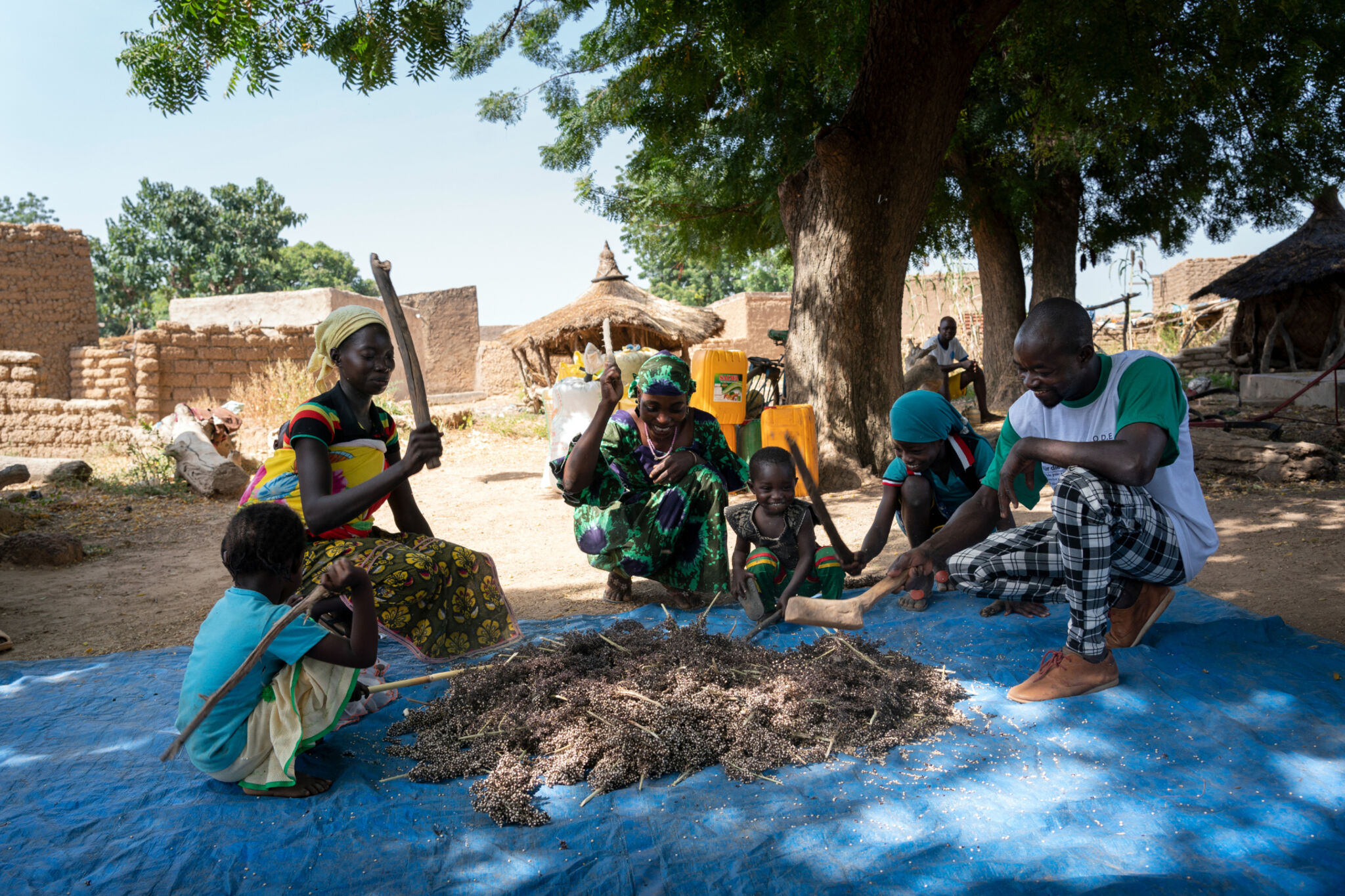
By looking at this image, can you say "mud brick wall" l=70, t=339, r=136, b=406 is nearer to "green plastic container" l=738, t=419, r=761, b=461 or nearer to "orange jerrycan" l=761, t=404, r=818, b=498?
"green plastic container" l=738, t=419, r=761, b=461

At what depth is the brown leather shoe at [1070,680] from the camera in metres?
2.41

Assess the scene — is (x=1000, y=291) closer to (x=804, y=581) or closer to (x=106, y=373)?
(x=804, y=581)

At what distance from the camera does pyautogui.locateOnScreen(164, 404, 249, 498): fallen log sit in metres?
8.00

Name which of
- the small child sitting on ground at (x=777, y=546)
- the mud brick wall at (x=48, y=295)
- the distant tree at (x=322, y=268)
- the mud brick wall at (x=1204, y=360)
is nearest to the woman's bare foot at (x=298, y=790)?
the small child sitting on ground at (x=777, y=546)

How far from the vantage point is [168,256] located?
2861 cm

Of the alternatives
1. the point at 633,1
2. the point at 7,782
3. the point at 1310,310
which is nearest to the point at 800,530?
the point at 7,782

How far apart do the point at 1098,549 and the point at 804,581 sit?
131 centimetres

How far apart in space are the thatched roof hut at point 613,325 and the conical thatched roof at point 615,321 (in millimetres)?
13

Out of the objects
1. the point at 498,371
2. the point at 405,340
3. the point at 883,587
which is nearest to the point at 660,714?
the point at 883,587

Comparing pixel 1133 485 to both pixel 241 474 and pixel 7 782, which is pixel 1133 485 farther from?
pixel 241 474

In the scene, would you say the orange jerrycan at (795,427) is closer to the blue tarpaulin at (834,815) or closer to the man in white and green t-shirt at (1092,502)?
the man in white and green t-shirt at (1092,502)

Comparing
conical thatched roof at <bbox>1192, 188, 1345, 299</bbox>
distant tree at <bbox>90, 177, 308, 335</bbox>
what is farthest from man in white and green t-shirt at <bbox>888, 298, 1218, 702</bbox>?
distant tree at <bbox>90, 177, 308, 335</bbox>

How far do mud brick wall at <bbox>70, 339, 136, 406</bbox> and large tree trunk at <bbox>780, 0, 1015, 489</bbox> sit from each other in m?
10.8

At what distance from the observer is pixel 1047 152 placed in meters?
8.91
